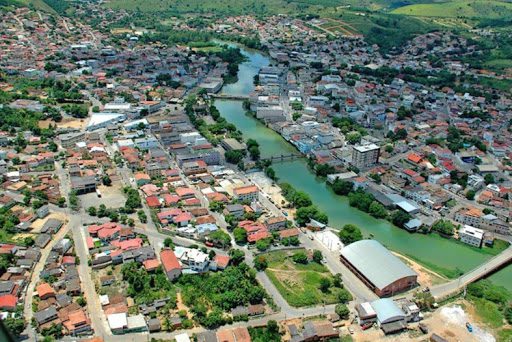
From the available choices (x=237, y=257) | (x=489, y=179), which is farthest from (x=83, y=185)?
(x=489, y=179)

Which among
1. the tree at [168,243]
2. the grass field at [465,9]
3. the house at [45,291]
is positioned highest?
the grass field at [465,9]

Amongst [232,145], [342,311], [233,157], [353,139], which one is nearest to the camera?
[342,311]

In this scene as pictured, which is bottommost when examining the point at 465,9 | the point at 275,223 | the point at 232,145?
the point at 275,223

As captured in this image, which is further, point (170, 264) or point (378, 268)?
point (378, 268)

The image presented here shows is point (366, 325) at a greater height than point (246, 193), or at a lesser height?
lesser

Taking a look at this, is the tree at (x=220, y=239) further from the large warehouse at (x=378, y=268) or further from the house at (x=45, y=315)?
the house at (x=45, y=315)

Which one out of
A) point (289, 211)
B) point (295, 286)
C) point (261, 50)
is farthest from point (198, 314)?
point (261, 50)

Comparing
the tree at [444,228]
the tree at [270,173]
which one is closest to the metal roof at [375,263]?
the tree at [444,228]

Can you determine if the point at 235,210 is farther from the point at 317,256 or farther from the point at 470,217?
the point at 470,217
